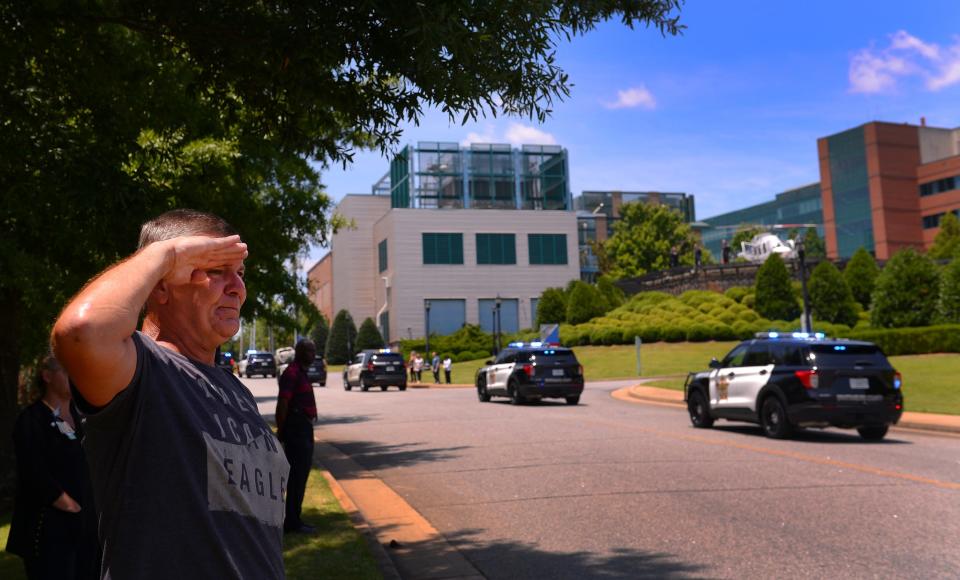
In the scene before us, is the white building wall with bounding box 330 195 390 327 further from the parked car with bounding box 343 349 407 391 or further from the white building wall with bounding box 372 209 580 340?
the parked car with bounding box 343 349 407 391

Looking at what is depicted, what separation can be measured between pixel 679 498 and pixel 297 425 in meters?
4.18

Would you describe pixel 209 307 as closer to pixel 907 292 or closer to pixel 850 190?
pixel 907 292

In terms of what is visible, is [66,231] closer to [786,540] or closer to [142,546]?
[142,546]

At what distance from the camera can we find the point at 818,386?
1484 centimetres

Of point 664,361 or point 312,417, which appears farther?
point 664,361

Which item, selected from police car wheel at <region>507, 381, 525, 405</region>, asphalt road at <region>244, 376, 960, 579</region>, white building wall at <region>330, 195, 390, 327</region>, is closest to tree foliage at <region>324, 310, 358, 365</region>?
white building wall at <region>330, 195, 390, 327</region>

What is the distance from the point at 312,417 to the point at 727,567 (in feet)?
13.0

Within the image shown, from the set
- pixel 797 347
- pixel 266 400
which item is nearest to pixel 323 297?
pixel 266 400

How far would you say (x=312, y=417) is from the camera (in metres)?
8.60

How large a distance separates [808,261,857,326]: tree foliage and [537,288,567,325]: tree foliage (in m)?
18.9

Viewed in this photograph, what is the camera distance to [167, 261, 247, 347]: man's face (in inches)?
96.7

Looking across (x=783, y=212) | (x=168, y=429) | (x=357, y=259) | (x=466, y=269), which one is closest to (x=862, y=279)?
(x=466, y=269)

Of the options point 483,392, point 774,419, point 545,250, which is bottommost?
point 774,419

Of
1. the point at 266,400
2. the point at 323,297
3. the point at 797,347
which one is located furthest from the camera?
the point at 323,297
